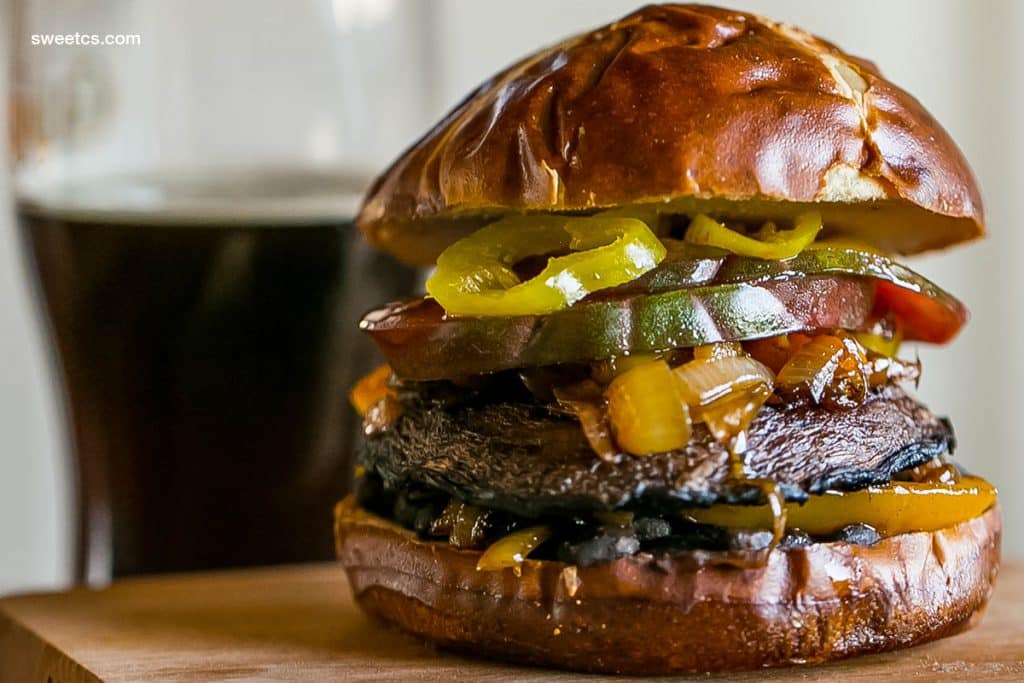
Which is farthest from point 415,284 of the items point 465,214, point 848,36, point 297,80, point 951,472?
point 848,36

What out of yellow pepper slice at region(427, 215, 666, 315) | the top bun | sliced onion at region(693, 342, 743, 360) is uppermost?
the top bun

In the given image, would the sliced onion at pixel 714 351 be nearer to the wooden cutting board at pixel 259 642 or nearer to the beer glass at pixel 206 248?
the wooden cutting board at pixel 259 642

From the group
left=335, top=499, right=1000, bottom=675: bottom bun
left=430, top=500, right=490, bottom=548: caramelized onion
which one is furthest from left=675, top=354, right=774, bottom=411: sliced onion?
left=430, top=500, right=490, bottom=548: caramelized onion

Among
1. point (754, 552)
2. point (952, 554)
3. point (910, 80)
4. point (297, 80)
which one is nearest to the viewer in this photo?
point (754, 552)

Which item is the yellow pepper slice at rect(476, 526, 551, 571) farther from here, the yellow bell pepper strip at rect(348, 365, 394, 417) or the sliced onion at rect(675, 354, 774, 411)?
the yellow bell pepper strip at rect(348, 365, 394, 417)

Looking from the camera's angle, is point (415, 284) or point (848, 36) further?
point (848, 36)

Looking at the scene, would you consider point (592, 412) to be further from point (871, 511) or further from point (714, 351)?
point (871, 511)

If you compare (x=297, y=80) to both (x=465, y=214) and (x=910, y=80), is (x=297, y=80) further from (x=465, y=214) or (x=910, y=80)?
(x=910, y=80)
